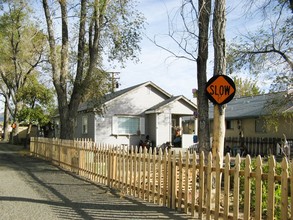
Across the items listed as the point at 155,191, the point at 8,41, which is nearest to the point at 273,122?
the point at 155,191

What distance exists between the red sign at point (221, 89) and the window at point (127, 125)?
2092 cm

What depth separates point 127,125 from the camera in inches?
1149

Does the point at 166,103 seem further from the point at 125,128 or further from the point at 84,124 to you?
the point at 84,124

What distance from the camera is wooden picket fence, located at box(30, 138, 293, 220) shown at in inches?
232

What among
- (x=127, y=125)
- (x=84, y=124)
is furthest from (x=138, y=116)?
(x=84, y=124)

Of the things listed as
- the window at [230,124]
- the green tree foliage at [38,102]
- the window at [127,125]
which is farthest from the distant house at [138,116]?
the green tree foliage at [38,102]

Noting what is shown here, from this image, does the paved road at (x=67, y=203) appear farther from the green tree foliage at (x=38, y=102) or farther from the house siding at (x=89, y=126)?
the green tree foliage at (x=38, y=102)

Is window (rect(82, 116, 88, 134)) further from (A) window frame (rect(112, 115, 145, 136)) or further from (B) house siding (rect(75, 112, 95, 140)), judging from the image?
(A) window frame (rect(112, 115, 145, 136))

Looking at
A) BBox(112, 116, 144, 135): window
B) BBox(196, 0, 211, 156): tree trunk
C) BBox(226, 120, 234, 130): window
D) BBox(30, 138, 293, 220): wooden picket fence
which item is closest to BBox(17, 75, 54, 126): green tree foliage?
BBox(112, 116, 144, 135): window

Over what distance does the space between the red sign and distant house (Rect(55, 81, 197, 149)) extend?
20284 mm

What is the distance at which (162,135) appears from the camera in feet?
95.2

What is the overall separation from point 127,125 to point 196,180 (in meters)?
20.6

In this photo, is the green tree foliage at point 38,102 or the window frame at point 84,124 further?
the green tree foliage at point 38,102

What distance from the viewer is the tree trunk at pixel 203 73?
905cm
